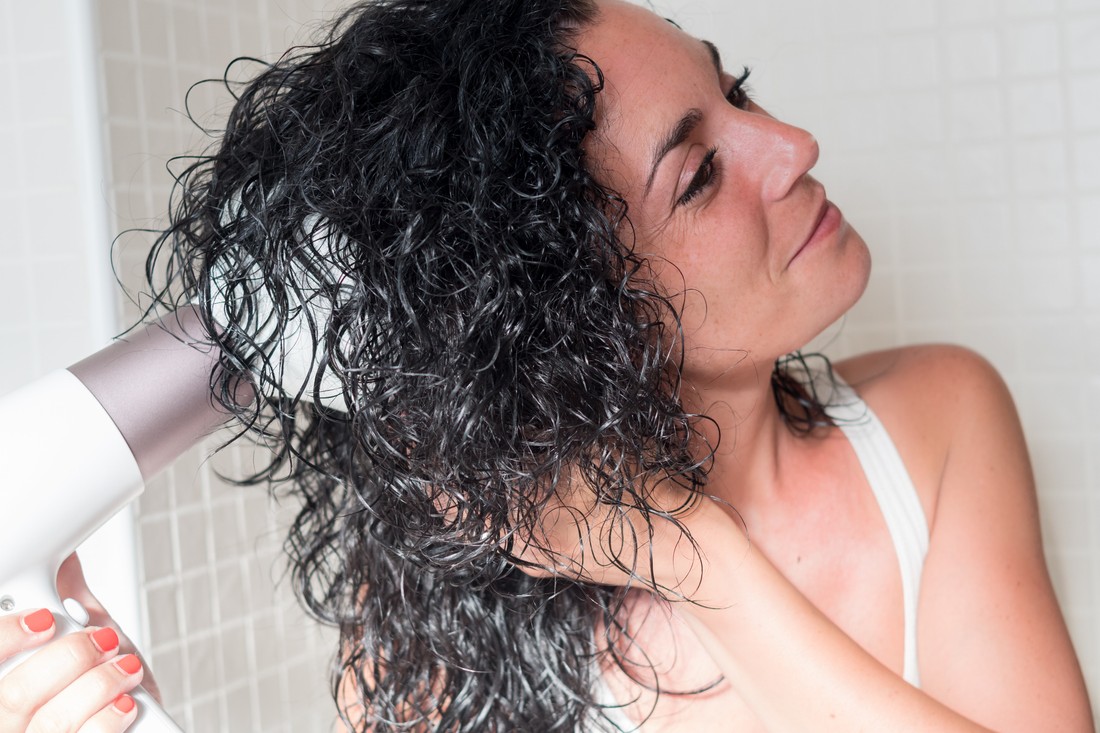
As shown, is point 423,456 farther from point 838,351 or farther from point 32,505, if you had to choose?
point 838,351

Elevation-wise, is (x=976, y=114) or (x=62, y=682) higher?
(x=976, y=114)

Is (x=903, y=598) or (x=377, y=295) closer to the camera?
(x=377, y=295)

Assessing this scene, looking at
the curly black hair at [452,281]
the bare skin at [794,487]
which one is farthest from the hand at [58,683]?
the bare skin at [794,487]

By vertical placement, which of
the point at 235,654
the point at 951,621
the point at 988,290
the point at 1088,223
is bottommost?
the point at 235,654

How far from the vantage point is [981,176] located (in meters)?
1.34

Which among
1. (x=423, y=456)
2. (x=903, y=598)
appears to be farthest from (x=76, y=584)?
(x=903, y=598)

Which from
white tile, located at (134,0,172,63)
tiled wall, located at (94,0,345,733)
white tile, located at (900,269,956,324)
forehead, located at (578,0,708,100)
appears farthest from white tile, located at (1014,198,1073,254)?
white tile, located at (134,0,172,63)

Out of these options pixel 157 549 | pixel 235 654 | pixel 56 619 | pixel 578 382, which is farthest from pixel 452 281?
pixel 235 654

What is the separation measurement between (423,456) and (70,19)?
591 millimetres

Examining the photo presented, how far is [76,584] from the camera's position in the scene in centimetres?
67

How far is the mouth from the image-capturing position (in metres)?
0.78

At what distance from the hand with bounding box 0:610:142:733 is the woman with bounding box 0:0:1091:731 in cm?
1

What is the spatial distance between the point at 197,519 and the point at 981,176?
1.07 meters

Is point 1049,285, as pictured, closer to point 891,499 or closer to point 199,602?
point 891,499
